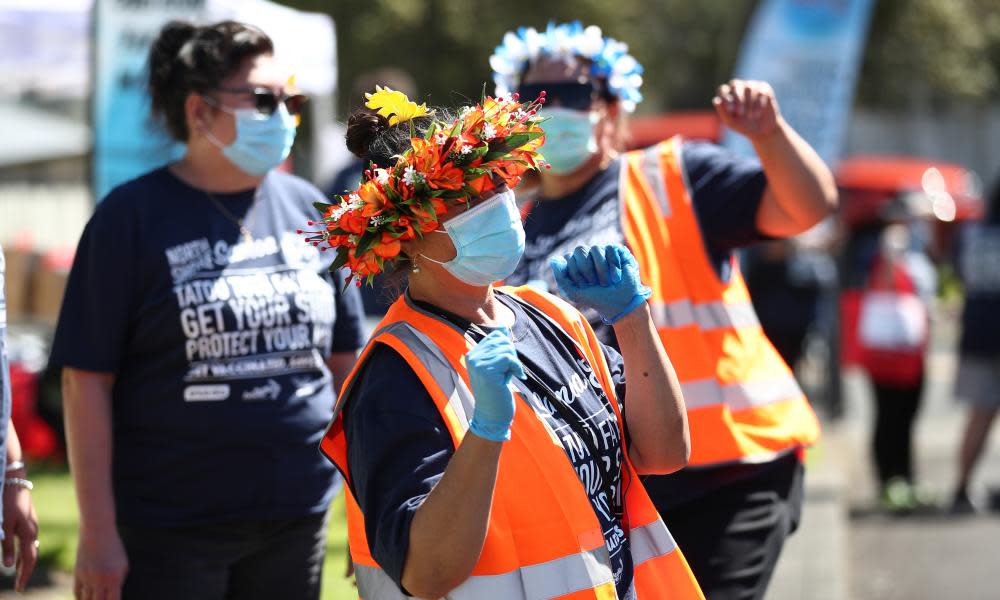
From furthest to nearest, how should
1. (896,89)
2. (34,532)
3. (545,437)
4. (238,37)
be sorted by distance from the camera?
(896,89) < (238,37) < (34,532) < (545,437)

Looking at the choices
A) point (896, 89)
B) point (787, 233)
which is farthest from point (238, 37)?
point (896, 89)

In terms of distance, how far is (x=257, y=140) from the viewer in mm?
3445

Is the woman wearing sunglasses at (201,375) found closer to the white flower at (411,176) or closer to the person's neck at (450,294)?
the person's neck at (450,294)

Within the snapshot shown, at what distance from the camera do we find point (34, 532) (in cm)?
304

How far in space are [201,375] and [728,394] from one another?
4.46 ft

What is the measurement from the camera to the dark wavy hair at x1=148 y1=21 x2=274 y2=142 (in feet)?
11.3

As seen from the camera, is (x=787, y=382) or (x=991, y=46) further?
(x=991, y=46)

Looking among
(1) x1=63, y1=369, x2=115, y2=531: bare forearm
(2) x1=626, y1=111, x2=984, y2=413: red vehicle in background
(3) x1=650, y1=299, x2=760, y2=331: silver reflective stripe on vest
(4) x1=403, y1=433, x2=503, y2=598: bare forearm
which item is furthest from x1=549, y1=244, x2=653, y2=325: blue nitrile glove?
(2) x1=626, y1=111, x2=984, y2=413: red vehicle in background

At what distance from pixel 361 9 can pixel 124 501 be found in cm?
2000

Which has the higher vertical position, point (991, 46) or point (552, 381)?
point (991, 46)

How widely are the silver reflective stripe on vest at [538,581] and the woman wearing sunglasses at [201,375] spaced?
3.47 feet

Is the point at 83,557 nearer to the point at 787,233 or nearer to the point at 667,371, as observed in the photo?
the point at 667,371

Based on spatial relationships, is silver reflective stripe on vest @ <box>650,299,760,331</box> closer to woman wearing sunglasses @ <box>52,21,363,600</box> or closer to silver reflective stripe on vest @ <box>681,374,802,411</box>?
silver reflective stripe on vest @ <box>681,374,802,411</box>

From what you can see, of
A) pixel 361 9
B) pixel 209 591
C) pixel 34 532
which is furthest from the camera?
pixel 361 9
